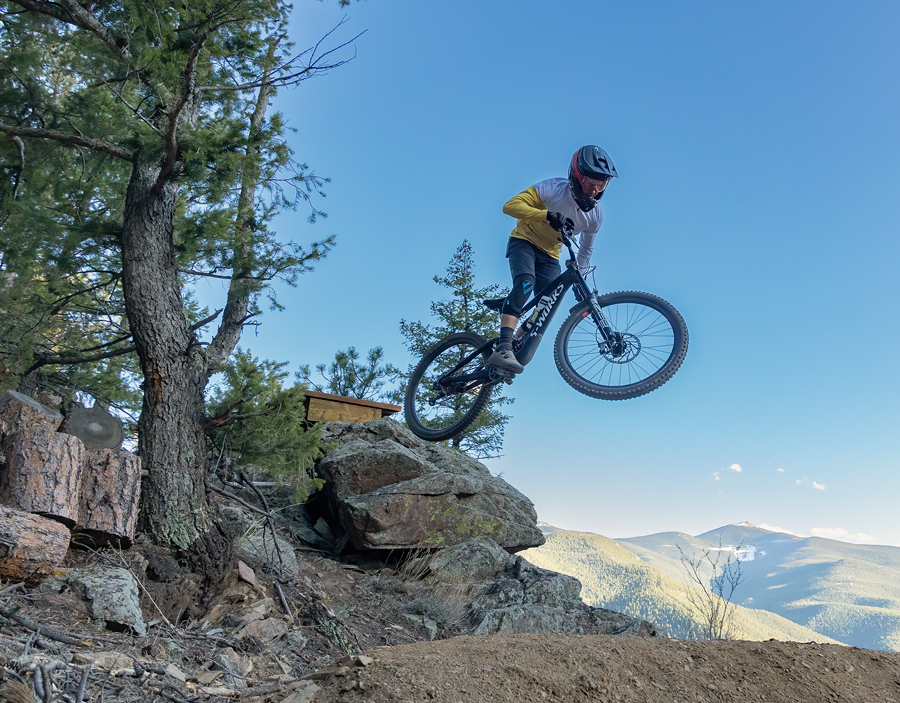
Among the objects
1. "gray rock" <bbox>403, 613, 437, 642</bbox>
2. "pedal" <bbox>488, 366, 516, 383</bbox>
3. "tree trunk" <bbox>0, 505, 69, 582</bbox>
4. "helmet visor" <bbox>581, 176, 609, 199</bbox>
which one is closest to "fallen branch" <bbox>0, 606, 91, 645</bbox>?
"tree trunk" <bbox>0, 505, 69, 582</bbox>

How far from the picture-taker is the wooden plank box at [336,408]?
8.97 meters

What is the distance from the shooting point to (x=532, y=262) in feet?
18.7

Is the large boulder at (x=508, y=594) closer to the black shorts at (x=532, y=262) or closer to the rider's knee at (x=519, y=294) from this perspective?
the rider's knee at (x=519, y=294)

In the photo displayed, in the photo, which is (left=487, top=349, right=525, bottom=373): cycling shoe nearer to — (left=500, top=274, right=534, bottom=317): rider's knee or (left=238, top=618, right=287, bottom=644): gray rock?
(left=500, top=274, right=534, bottom=317): rider's knee

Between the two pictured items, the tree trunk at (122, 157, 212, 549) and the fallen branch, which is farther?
the tree trunk at (122, 157, 212, 549)

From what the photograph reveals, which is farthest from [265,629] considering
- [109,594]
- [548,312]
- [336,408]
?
[336,408]

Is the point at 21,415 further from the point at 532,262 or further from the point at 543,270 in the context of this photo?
the point at 543,270

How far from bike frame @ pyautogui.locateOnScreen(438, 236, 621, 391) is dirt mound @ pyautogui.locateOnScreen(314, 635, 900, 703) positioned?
2472mm

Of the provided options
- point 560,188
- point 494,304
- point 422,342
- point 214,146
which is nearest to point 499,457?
point 422,342

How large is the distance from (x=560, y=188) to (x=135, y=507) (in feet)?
15.0

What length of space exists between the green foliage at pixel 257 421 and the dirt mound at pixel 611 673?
272 centimetres

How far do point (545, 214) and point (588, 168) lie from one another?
1.81ft

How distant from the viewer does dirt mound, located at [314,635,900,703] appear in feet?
9.87

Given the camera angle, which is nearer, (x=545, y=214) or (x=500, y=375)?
(x=545, y=214)
